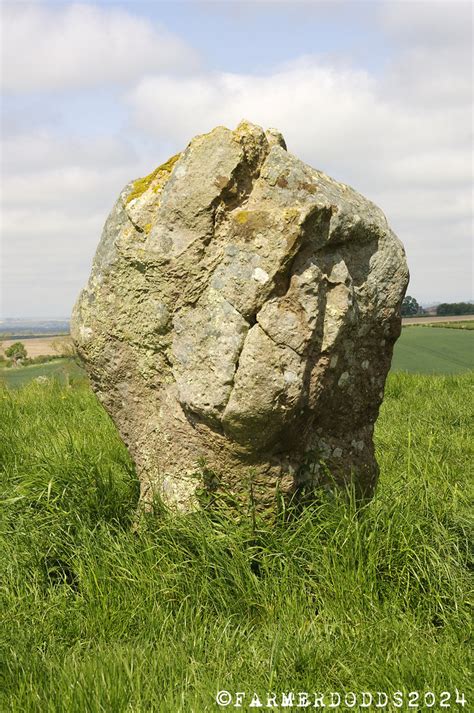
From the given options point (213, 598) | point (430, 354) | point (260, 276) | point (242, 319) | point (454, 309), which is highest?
point (454, 309)

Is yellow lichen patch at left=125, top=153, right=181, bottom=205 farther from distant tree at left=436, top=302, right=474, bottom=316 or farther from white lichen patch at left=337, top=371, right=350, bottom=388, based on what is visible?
distant tree at left=436, top=302, right=474, bottom=316

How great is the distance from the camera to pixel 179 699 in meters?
3.13

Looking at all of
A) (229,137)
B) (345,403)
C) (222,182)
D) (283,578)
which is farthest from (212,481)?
(229,137)

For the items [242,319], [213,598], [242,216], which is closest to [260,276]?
[242,319]

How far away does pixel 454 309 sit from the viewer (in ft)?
149

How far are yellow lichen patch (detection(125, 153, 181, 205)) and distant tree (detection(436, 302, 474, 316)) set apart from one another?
1642 inches

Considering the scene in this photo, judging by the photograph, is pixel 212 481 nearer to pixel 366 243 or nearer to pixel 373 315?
pixel 373 315

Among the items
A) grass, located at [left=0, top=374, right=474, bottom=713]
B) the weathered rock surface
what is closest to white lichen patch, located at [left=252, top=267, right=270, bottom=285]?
the weathered rock surface

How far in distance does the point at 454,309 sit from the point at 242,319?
1716 inches

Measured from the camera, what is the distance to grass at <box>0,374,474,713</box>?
3.26m

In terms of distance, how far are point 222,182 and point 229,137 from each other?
11.6 inches

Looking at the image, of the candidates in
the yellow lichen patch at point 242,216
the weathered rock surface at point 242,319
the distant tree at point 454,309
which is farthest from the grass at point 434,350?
the distant tree at point 454,309

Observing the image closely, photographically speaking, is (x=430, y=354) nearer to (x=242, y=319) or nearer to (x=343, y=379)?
(x=343, y=379)

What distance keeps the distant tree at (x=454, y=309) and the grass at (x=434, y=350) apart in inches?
629
